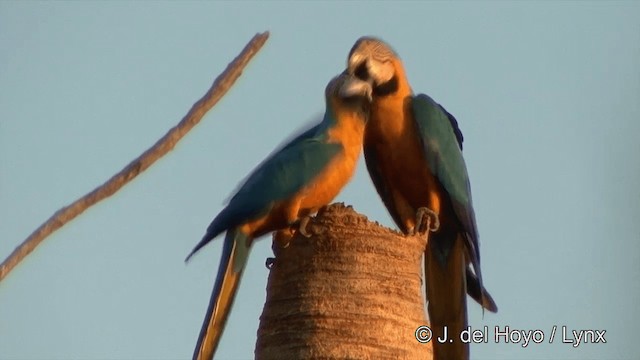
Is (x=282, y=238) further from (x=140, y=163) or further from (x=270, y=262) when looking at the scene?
(x=140, y=163)

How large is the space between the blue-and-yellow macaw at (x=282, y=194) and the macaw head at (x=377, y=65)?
621 mm

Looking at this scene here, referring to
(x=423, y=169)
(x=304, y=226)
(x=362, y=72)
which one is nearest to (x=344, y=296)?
(x=304, y=226)

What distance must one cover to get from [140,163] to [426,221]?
13.7ft

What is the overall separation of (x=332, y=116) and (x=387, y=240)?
1153mm

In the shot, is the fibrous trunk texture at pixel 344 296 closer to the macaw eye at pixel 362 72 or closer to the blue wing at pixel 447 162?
the blue wing at pixel 447 162

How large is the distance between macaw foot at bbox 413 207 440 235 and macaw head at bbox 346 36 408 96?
78cm

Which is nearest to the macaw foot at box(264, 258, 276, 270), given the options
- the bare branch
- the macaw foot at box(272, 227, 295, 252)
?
the macaw foot at box(272, 227, 295, 252)

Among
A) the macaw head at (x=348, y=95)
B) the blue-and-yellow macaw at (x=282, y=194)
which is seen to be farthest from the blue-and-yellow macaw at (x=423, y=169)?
the blue-and-yellow macaw at (x=282, y=194)

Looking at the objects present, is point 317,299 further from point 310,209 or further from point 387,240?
point 310,209

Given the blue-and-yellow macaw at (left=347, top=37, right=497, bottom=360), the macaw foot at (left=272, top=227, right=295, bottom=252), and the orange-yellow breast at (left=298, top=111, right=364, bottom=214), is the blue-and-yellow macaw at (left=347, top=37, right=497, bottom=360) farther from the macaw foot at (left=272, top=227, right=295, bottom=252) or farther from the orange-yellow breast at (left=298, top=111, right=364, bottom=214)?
the macaw foot at (left=272, top=227, right=295, bottom=252)

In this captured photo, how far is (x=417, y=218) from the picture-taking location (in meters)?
6.73

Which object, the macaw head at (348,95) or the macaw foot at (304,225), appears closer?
the macaw foot at (304,225)

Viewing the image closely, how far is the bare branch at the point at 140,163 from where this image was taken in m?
2.42

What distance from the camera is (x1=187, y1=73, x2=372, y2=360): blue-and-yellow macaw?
19.6 ft
